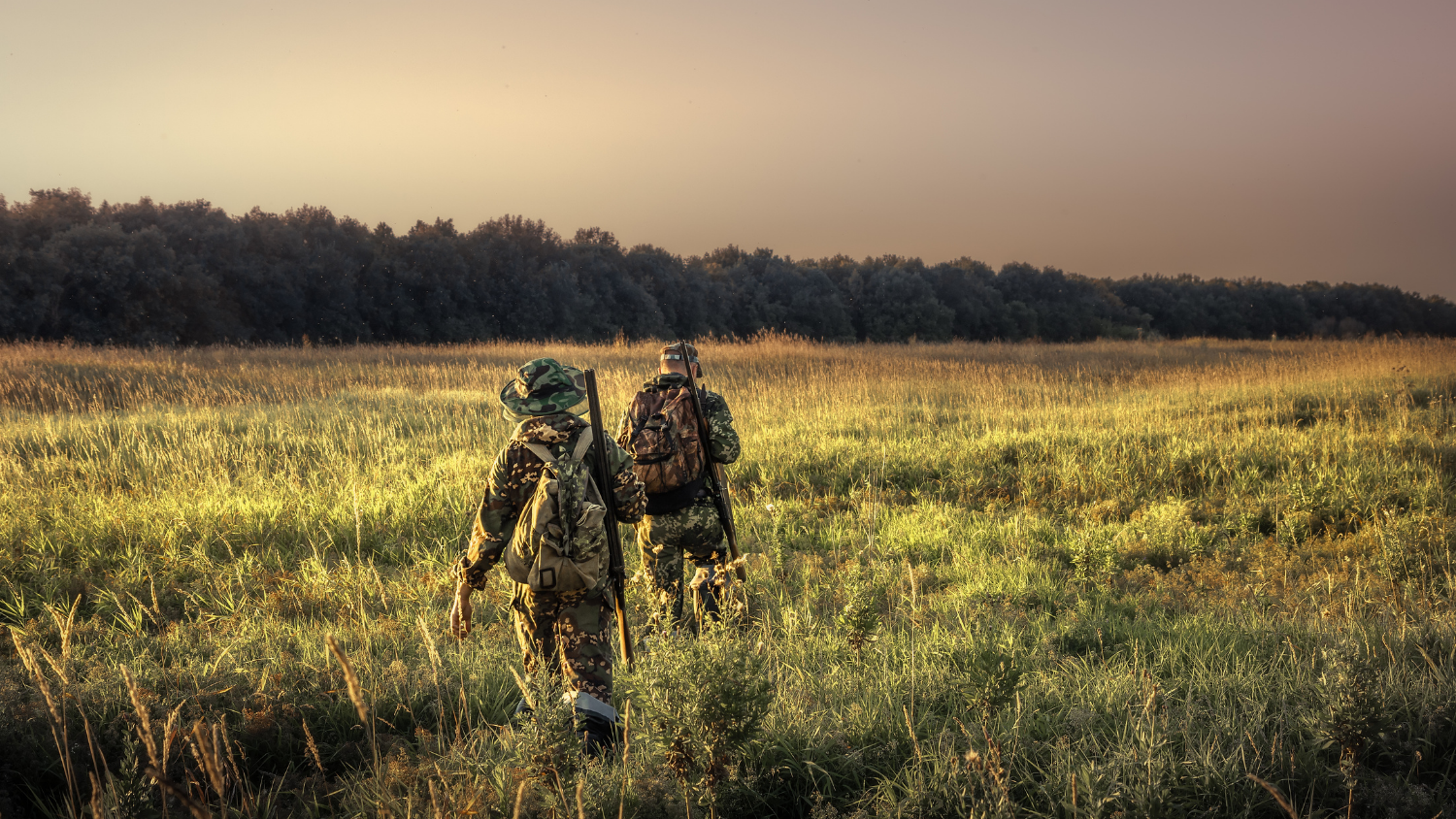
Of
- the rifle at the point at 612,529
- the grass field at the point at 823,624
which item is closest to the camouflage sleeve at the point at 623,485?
the rifle at the point at 612,529

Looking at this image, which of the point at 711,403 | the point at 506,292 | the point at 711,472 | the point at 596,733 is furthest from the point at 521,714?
the point at 506,292

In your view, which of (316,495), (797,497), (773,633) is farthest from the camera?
(797,497)

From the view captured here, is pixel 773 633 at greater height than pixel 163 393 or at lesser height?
lesser

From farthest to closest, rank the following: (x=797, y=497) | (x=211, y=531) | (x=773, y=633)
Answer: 1. (x=797, y=497)
2. (x=211, y=531)
3. (x=773, y=633)

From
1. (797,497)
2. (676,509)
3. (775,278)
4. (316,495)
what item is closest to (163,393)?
(316,495)

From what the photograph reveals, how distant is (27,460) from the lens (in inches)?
334

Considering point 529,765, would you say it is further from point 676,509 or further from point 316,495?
point 316,495

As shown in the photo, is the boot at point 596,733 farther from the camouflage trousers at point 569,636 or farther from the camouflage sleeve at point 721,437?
the camouflage sleeve at point 721,437

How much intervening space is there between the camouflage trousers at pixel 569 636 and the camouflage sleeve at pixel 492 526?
0.19m

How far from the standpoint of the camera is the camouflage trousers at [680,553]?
4535mm

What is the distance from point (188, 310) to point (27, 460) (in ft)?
110

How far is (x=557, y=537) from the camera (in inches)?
113

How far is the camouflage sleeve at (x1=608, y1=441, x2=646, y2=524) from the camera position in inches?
131

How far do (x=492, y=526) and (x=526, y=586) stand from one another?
30cm
